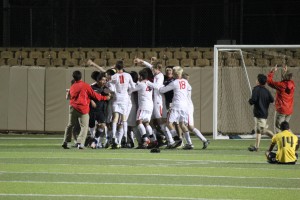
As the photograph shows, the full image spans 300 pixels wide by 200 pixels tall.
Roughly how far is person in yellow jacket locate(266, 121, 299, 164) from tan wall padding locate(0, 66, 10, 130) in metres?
14.5

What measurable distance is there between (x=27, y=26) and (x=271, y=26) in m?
8.90

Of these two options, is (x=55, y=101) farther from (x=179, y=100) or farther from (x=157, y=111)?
(x=179, y=100)

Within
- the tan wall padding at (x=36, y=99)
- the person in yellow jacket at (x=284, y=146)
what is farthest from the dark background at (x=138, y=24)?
the person in yellow jacket at (x=284, y=146)

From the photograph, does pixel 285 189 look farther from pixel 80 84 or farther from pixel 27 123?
pixel 27 123

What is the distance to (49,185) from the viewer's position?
14.5 meters

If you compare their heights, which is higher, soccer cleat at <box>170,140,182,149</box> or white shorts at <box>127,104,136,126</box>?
white shorts at <box>127,104,136,126</box>

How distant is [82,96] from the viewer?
22.5m

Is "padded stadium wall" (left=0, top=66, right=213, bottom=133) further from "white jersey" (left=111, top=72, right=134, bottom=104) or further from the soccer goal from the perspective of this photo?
"white jersey" (left=111, top=72, right=134, bottom=104)

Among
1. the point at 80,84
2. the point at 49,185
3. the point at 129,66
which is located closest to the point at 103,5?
the point at 129,66

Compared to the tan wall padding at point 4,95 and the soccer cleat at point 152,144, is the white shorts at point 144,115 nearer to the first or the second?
the soccer cleat at point 152,144

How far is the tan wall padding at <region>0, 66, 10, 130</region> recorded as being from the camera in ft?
102

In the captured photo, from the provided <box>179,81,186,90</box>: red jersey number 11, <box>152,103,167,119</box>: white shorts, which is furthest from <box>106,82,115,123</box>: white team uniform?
<box>179,81,186,90</box>: red jersey number 11

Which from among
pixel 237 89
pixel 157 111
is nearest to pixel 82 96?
pixel 157 111

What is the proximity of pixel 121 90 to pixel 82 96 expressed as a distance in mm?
975
